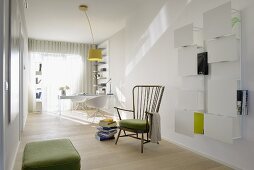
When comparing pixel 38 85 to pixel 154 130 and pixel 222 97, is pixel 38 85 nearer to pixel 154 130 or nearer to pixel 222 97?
pixel 154 130

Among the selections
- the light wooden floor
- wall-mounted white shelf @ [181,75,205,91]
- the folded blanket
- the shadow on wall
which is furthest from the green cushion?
the shadow on wall

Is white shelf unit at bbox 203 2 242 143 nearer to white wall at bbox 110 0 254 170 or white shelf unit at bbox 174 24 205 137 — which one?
white wall at bbox 110 0 254 170

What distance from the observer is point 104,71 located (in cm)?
723

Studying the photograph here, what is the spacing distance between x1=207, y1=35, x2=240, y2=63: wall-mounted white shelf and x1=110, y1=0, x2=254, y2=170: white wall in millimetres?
125

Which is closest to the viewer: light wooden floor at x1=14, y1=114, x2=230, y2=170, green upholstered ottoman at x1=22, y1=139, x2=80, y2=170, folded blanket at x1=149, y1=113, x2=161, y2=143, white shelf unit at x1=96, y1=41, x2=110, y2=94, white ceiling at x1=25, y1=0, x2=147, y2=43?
green upholstered ottoman at x1=22, y1=139, x2=80, y2=170

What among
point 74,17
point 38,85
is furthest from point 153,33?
point 38,85

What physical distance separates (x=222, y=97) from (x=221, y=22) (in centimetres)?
91

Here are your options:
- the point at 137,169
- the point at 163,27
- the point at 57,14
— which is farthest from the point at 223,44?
the point at 57,14

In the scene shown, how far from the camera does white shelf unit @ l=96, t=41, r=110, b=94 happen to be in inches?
271

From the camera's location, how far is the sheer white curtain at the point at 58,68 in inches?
288

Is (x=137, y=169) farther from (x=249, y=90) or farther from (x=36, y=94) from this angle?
(x=36, y=94)

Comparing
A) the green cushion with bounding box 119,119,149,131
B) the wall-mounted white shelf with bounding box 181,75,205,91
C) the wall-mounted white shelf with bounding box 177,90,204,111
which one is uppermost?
the wall-mounted white shelf with bounding box 181,75,205,91

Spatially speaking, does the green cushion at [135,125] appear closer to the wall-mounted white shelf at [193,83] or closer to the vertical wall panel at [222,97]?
the wall-mounted white shelf at [193,83]

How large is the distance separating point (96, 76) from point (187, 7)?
17.3 feet
